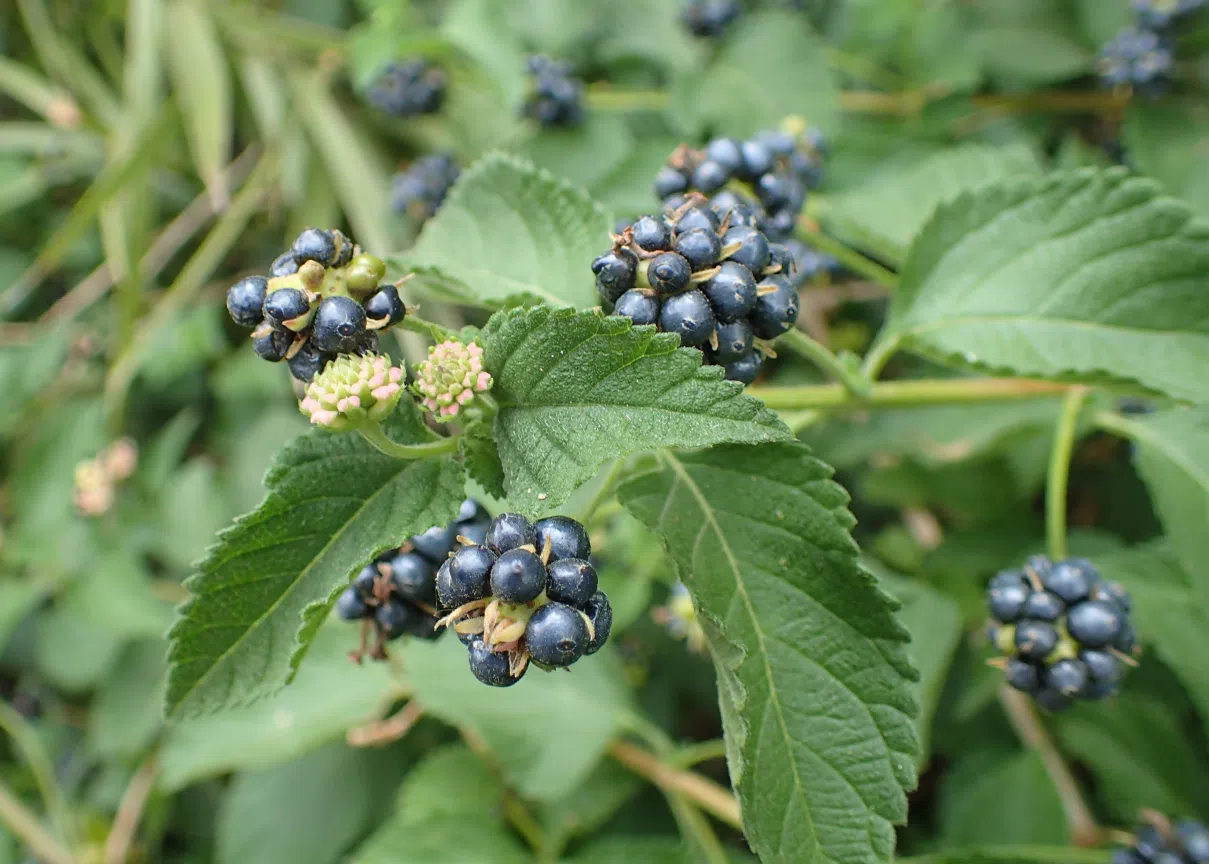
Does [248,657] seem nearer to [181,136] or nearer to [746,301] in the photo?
[746,301]

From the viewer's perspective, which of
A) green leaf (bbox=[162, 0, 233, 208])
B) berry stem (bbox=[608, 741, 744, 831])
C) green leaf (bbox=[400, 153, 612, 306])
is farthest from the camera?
green leaf (bbox=[162, 0, 233, 208])

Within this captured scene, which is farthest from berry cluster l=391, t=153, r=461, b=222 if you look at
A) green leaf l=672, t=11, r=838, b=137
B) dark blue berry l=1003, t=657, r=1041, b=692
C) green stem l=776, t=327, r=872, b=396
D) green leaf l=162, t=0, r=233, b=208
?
dark blue berry l=1003, t=657, r=1041, b=692

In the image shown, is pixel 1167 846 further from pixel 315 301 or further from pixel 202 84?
pixel 202 84

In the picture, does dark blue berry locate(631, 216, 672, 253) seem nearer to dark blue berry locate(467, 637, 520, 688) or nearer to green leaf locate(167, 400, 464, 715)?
green leaf locate(167, 400, 464, 715)

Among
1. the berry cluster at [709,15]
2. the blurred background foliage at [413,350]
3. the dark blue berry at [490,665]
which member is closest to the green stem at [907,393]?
the blurred background foliage at [413,350]

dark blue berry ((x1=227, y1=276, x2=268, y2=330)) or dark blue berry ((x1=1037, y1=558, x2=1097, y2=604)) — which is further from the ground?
dark blue berry ((x1=227, y1=276, x2=268, y2=330))

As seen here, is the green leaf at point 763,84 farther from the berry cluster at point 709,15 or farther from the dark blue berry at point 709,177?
the dark blue berry at point 709,177

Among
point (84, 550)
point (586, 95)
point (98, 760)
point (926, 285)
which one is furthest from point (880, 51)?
point (98, 760)
